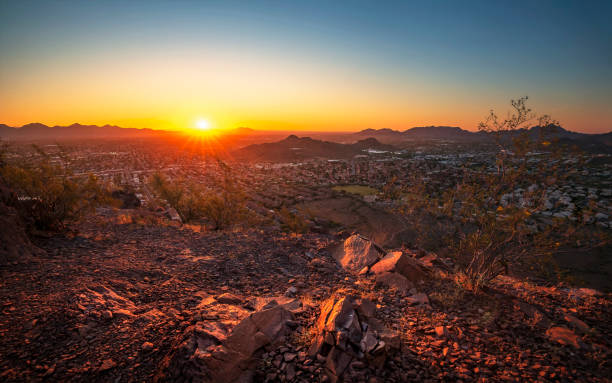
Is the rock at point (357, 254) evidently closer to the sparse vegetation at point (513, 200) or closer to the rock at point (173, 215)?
the sparse vegetation at point (513, 200)

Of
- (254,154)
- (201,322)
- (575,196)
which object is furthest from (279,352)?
(254,154)

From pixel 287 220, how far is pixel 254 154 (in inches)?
3260

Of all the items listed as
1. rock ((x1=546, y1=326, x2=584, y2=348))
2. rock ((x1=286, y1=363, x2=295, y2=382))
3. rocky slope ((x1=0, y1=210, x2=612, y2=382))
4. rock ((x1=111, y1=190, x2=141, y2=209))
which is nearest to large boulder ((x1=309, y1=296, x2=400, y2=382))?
rocky slope ((x1=0, y1=210, x2=612, y2=382))

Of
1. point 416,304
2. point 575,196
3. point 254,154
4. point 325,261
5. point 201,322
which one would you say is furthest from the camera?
point 254,154

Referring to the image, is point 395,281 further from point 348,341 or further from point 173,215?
point 173,215

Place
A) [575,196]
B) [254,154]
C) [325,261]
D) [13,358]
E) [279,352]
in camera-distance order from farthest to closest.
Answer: [254,154]
[575,196]
[325,261]
[279,352]
[13,358]

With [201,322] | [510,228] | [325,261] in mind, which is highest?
[510,228]

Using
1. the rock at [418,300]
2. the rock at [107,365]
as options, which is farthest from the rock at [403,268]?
the rock at [107,365]

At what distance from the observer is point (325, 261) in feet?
28.3

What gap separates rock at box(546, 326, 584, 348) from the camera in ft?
13.7

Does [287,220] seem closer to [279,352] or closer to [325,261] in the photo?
[325,261]

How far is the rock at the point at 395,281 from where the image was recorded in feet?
21.4

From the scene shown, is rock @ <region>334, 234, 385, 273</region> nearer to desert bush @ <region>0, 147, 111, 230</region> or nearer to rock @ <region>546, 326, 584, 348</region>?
rock @ <region>546, 326, 584, 348</region>

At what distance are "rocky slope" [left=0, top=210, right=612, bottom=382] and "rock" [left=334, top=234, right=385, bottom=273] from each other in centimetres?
103
